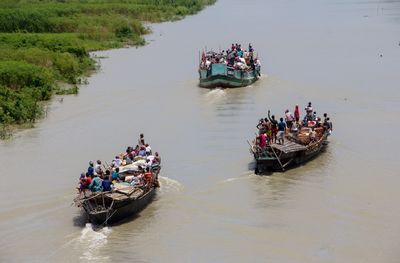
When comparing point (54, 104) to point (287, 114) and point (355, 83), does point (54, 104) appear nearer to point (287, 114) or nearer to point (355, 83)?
point (287, 114)

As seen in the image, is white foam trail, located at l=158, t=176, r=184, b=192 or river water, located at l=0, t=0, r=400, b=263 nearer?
river water, located at l=0, t=0, r=400, b=263

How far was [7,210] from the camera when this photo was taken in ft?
60.7

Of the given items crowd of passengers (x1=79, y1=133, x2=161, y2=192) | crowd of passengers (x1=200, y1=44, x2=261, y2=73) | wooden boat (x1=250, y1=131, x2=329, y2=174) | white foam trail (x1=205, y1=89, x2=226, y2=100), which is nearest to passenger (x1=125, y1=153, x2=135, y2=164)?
crowd of passengers (x1=79, y1=133, x2=161, y2=192)

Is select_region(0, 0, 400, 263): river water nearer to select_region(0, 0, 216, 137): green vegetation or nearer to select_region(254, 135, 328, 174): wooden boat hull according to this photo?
select_region(254, 135, 328, 174): wooden boat hull

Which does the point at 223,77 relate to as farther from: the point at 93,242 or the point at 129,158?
the point at 93,242

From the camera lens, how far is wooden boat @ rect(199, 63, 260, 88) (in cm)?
3306

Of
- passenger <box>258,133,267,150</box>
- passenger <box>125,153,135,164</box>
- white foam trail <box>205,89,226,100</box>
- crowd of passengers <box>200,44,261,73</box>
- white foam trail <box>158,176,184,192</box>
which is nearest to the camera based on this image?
passenger <box>125,153,135,164</box>

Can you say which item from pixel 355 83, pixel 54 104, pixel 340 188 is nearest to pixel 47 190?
pixel 340 188

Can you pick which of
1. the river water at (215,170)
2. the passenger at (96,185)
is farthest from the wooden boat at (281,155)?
the passenger at (96,185)

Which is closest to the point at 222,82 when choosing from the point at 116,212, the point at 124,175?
the point at 124,175

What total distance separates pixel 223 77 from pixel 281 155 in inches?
503

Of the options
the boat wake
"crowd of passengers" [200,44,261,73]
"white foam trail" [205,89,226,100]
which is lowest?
the boat wake

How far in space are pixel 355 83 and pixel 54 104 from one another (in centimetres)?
1357

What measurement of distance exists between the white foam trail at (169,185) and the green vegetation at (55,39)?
750cm
